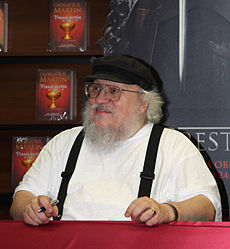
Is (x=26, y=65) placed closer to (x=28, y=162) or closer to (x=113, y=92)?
(x=28, y=162)

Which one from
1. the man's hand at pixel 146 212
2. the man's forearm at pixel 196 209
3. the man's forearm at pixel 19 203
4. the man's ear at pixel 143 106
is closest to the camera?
the man's hand at pixel 146 212

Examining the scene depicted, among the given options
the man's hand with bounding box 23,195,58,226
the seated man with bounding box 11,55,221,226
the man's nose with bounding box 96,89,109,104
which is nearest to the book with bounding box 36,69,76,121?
the seated man with bounding box 11,55,221,226

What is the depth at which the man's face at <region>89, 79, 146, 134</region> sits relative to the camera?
200 centimetres

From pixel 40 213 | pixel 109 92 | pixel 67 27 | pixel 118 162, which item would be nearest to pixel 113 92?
pixel 109 92

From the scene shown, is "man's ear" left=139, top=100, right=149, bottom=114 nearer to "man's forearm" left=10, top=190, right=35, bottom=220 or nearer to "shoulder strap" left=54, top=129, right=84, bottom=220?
"shoulder strap" left=54, top=129, right=84, bottom=220

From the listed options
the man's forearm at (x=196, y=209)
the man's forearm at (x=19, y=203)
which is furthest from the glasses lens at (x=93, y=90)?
the man's forearm at (x=196, y=209)

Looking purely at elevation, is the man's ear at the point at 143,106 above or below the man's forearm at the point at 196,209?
above

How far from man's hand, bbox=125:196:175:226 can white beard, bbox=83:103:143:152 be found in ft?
2.26

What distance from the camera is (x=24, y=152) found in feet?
9.50

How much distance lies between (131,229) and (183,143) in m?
0.88

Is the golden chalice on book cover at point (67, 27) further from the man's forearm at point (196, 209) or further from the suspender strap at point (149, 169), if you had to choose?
the man's forearm at point (196, 209)

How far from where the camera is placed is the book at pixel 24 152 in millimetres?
2875

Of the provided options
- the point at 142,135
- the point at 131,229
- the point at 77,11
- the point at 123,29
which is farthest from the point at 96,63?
the point at 131,229

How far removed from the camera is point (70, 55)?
280 cm
